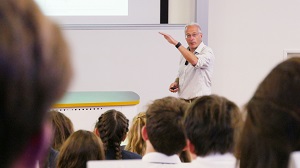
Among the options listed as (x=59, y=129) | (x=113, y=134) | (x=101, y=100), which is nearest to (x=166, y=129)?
(x=113, y=134)

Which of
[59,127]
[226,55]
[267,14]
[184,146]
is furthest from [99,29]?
[184,146]

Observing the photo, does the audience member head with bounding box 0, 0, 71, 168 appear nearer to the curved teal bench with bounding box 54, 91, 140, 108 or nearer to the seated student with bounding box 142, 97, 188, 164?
the seated student with bounding box 142, 97, 188, 164

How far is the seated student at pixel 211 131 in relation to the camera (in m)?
1.55

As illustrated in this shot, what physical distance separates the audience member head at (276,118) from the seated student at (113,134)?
167 centimetres

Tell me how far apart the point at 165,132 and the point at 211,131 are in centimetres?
36

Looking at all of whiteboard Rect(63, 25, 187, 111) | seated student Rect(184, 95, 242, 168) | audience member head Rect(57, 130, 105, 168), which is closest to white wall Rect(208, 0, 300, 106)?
whiteboard Rect(63, 25, 187, 111)

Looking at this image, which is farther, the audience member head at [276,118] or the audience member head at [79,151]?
the audience member head at [79,151]

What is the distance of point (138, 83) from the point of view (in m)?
6.23

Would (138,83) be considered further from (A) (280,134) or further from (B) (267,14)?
(A) (280,134)

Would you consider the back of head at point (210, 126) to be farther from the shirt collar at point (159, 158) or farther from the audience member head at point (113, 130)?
the audience member head at point (113, 130)

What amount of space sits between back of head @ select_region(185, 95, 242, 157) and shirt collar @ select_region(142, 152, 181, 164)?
24 cm

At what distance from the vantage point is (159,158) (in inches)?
71.9

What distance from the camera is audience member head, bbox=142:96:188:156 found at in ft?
6.18

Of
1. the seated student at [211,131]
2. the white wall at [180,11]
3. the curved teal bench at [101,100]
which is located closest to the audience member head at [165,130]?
the seated student at [211,131]
